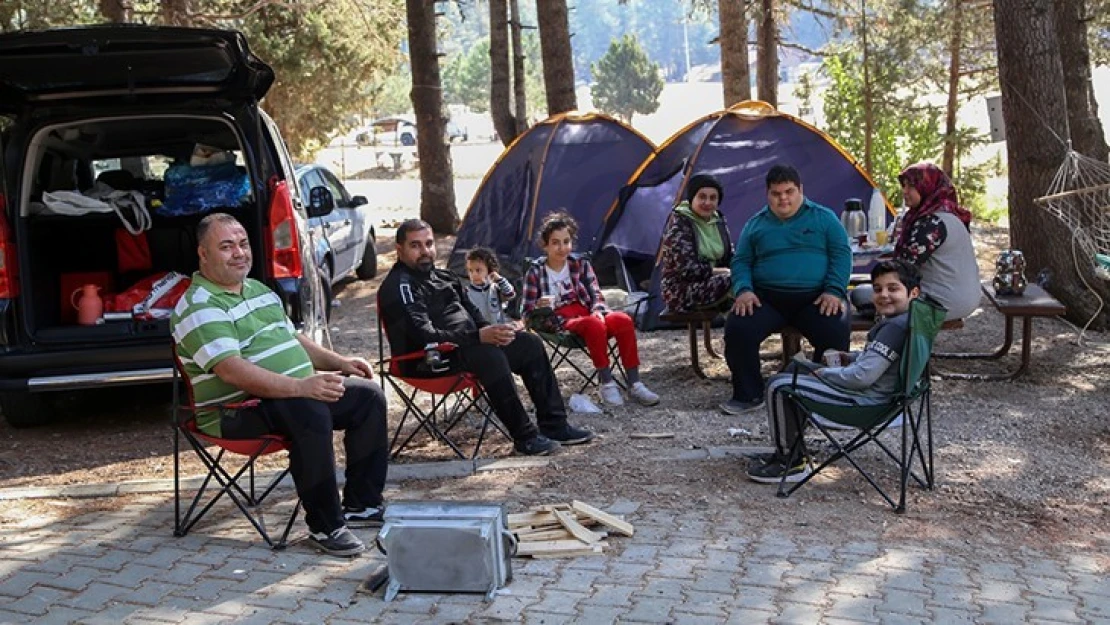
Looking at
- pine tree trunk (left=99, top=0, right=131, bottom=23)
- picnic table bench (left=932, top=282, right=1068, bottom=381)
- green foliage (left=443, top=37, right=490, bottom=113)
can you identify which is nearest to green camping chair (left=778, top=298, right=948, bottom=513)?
picnic table bench (left=932, top=282, right=1068, bottom=381)

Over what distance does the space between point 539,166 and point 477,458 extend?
551 centimetres

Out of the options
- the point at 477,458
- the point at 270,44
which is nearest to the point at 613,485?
the point at 477,458

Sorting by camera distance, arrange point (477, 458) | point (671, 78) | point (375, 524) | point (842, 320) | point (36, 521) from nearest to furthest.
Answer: point (375, 524) → point (36, 521) → point (477, 458) → point (842, 320) → point (671, 78)

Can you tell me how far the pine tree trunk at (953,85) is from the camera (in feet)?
61.9

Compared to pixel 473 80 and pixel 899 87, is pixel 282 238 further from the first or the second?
pixel 473 80

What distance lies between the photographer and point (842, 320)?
6547mm

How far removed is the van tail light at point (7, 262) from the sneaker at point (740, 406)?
3.59m

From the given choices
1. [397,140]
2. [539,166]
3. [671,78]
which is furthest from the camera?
[671,78]

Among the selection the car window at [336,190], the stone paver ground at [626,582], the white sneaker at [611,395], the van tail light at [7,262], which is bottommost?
the stone paver ground at [626,582]

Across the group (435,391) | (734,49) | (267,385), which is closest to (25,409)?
(435,391)

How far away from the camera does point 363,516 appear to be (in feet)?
15.6

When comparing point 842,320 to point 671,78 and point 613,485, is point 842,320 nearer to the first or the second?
point 613,485

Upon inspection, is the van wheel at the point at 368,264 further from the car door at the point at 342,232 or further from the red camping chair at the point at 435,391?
the red camping chair at the point at 435,391

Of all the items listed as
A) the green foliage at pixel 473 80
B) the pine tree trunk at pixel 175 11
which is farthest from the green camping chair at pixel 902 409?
the green foliage at pixel 473 80
